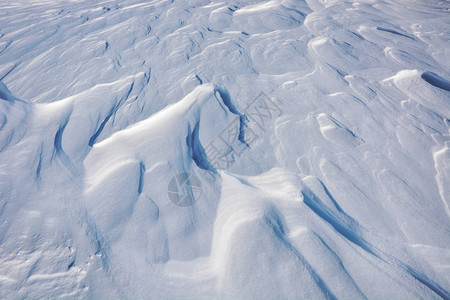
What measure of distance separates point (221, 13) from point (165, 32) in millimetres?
871

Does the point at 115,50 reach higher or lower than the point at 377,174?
higher

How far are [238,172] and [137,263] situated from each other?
0.68m

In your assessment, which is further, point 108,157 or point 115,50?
point 115,50

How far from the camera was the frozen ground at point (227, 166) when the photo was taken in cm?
92

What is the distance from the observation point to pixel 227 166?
135 cm

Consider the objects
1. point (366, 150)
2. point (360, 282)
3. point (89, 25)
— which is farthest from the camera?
point (89, 25)

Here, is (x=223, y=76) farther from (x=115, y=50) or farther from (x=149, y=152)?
(x=115, y=50)

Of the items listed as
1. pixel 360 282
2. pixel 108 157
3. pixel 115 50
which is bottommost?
pixel 360 282

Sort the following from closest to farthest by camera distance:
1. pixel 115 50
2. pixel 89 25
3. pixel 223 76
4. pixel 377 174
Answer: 1. pixel 377 174
2. pixel 223 76
3. pixel 115 50
4. pixel 89 25

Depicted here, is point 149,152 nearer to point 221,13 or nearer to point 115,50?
point 115,50

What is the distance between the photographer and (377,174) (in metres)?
1.29

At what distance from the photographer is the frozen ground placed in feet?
3.02

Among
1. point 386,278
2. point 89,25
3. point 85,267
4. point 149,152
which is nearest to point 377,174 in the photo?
point 386,278

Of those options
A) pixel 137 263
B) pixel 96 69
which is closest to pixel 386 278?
pixel 137 263
